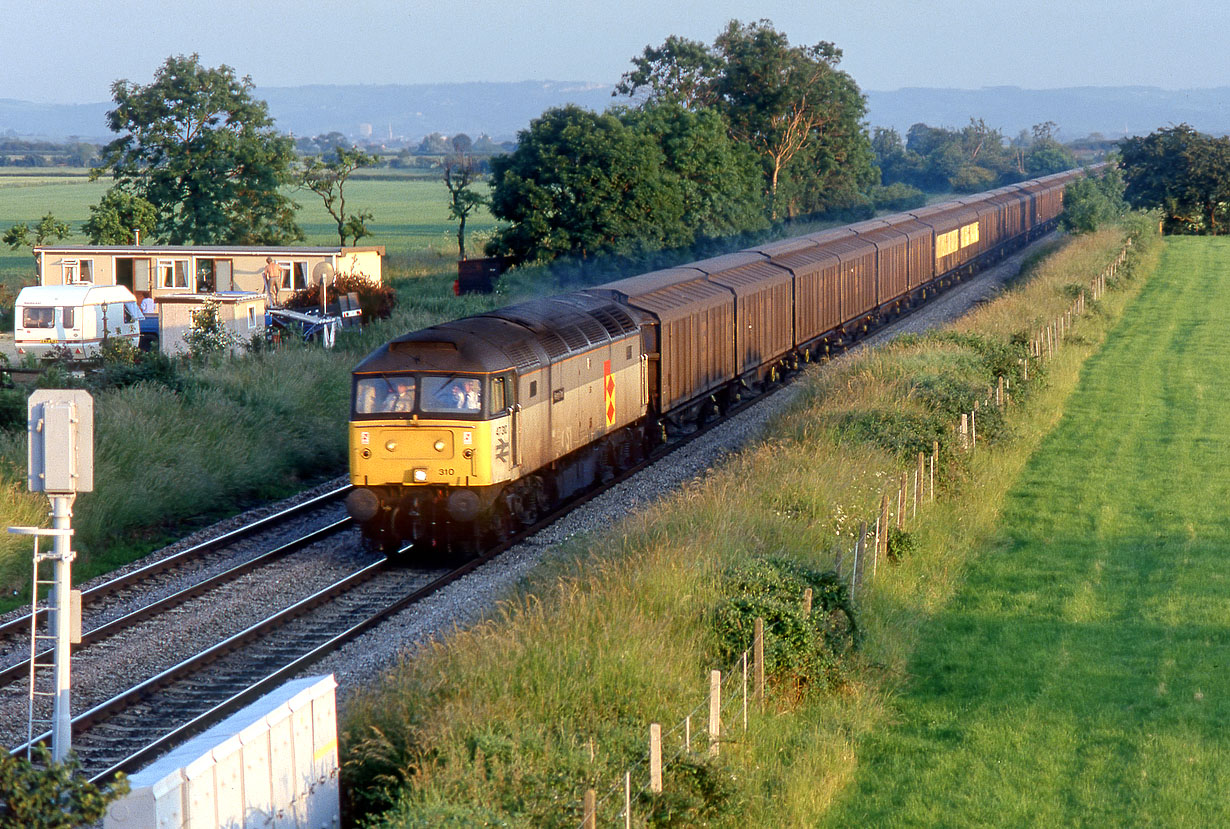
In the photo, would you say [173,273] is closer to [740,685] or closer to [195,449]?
[195,449]

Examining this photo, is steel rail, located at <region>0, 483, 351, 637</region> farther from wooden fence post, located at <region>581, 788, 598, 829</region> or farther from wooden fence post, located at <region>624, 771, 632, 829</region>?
wooden fence post, located at <region>581, 788, 598, 829</region>

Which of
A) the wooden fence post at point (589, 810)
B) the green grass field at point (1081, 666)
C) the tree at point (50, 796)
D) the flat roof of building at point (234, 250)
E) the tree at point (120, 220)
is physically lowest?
the green grass field at point (1081, 666)

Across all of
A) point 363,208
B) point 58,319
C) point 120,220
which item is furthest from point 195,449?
point 363,208

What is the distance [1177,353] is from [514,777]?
3387 cm

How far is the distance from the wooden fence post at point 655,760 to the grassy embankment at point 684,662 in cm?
13

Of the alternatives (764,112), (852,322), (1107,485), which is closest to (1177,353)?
(852,322)

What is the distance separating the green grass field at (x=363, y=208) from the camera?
217 feet

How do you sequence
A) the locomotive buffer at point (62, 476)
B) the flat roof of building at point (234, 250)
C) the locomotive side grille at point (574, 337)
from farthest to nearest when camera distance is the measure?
1. the flat roof of building at point (234, 250)
2. the locomotive side grille at point (574, 337)
3. the locomotive buffer at point (62, 476)

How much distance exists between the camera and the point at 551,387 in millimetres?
17281

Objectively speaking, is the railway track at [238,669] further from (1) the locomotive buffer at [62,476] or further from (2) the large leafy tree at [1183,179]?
(2) the large leafy tree at [1183,179]

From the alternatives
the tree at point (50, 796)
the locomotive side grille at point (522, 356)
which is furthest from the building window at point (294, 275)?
the tree at point (50, 796)

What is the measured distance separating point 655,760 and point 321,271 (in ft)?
115

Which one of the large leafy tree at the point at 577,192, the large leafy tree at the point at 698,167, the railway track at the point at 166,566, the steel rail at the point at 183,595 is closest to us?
the steel rail at the point at 183,595

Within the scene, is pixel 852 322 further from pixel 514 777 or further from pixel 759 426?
pixel 514 777
